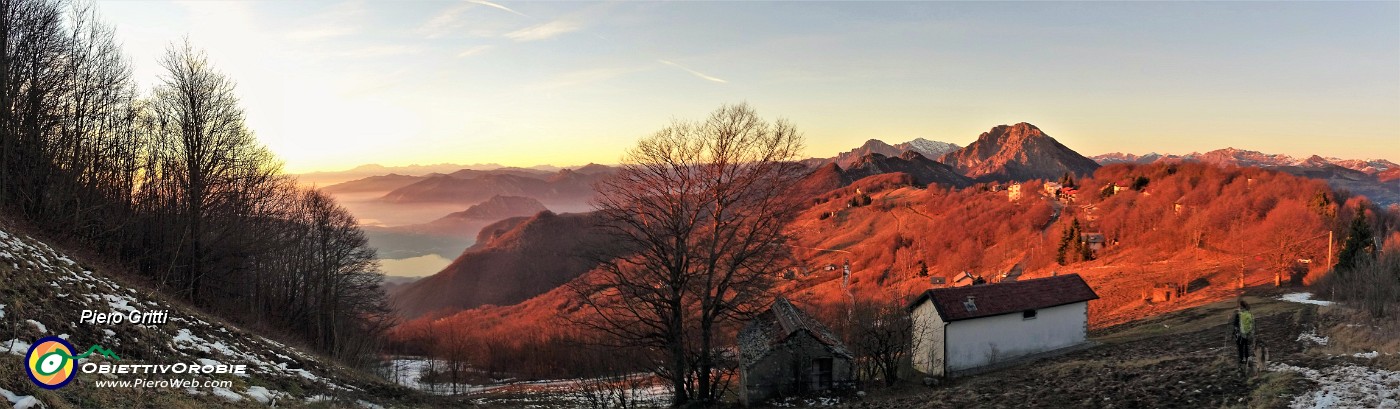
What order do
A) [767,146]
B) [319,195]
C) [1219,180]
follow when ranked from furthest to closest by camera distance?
[1219,180] < [319,195] < [767,146]

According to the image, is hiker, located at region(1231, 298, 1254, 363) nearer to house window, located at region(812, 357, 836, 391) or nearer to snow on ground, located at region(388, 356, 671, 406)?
house window, located at region(812, 357, 836, 391)

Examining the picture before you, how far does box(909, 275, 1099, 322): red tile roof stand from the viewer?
29.5m

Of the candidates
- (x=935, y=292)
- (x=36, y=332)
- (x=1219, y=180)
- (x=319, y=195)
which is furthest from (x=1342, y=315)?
(x=1219, y=180)

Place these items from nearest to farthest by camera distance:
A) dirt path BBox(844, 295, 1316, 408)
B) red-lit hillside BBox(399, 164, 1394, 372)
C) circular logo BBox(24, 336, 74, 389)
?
circular logo BBox(24, 336, 74, 389) → dirt path BBox(844, 295, 1316, 408) → red-lit hillside BBox(399, 164, 1394, 372)

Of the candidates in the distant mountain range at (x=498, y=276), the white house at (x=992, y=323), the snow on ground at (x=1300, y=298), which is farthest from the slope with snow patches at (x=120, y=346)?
the distant mountain range at (x=498, y=276)

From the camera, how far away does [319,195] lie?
45.7 meters

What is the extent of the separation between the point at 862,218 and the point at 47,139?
156m

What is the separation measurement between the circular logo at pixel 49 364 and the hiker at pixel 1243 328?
75.4 ft

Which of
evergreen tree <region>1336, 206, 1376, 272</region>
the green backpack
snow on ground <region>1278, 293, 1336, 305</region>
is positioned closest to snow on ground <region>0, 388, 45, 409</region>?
the green backpack

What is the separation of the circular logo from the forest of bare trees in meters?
15.2

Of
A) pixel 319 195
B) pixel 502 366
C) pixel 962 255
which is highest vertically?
pixel 319 195

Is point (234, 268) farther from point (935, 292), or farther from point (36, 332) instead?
point (935, 292)

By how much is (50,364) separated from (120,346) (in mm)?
3172

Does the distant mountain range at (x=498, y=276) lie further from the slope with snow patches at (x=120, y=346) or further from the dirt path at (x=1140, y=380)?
the slope with snow patches at (x=120, y=346)
